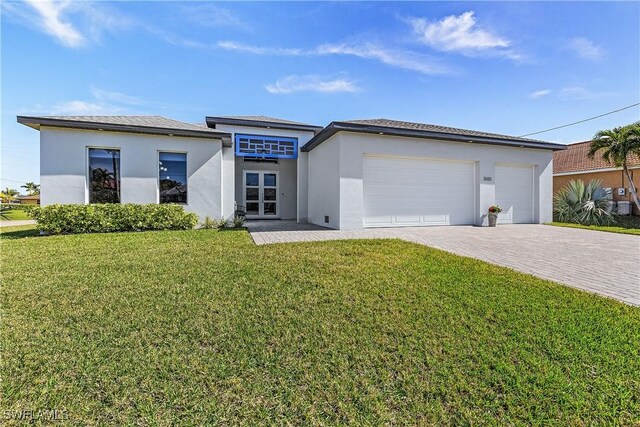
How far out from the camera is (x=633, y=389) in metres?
2.22

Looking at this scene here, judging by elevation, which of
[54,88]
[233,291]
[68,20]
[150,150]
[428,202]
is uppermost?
[68,20]

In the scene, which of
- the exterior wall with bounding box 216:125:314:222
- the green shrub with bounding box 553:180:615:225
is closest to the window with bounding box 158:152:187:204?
the exterior wall with bounding box 216:125:314:222

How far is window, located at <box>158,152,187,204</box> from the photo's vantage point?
1102 centimetres

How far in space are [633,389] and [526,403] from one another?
97 centimetres

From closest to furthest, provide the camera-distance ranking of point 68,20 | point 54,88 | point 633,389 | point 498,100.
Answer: point 633,389 < point 68,20 < point 54,88 < point 498,100

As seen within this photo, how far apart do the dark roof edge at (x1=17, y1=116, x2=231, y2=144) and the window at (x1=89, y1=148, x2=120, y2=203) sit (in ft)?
2.97

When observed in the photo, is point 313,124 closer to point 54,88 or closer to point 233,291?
point 54,88

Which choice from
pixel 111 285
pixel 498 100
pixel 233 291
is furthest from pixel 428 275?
pixel 498 100

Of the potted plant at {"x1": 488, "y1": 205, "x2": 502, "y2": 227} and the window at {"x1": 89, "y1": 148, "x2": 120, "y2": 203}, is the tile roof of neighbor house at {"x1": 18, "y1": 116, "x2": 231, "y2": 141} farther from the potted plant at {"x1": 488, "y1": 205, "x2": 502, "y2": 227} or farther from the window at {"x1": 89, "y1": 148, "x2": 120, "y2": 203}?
the potted plant at {"x1": 488, "y1": 205, "x2": 502, "y2": 227}

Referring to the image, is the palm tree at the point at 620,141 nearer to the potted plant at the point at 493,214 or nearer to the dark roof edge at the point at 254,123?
the potted plant at the point at 493,214

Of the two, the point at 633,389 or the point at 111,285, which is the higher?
the point at 111,285

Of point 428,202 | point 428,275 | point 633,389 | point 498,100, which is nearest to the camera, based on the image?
point 633,389

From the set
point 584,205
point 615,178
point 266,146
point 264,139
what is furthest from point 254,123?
point 615,178

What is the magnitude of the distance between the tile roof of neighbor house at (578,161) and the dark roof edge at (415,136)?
23.8 ft
